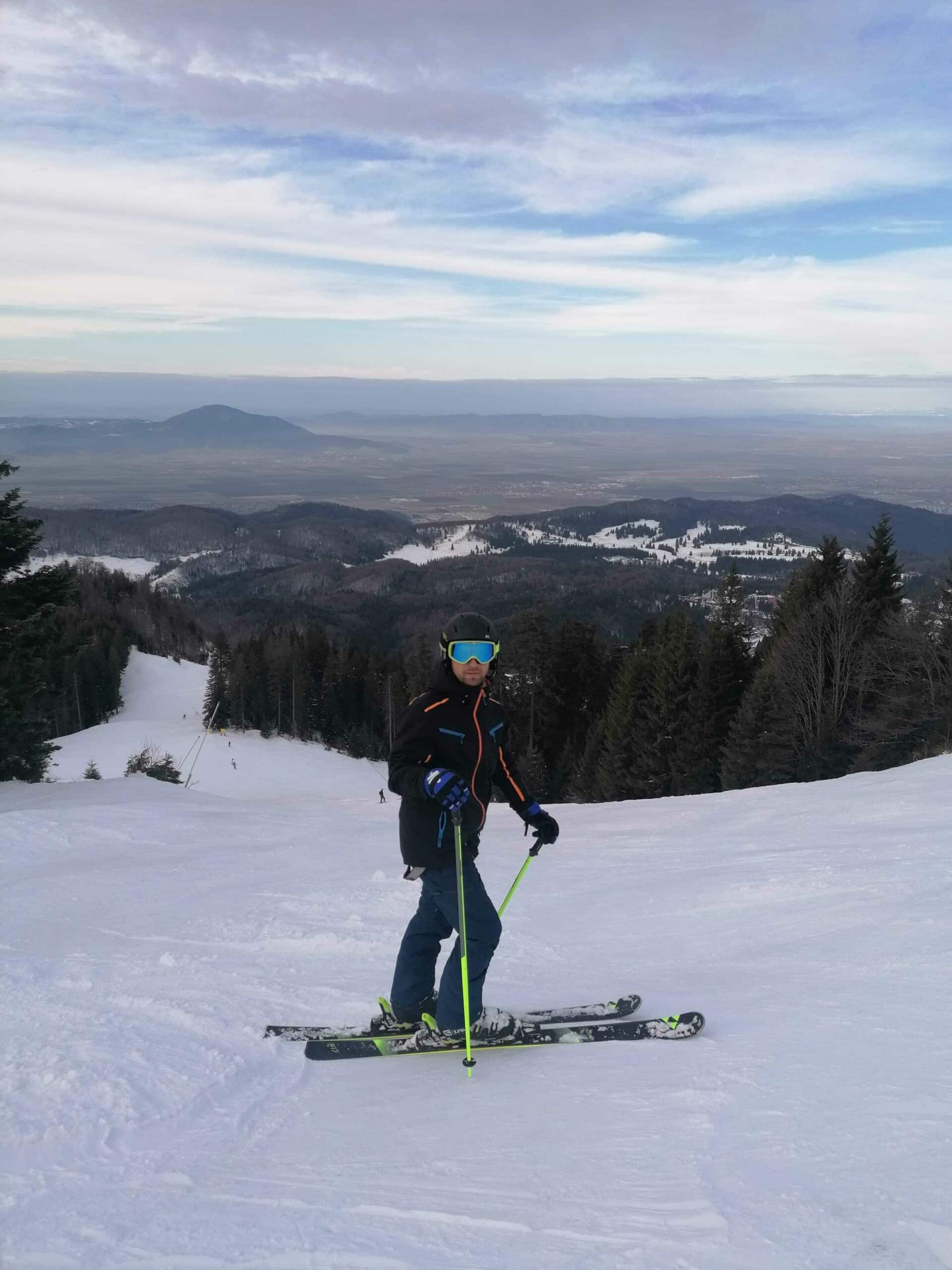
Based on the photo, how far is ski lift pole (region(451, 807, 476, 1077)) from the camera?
12.8ft

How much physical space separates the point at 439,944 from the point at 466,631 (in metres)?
1.80

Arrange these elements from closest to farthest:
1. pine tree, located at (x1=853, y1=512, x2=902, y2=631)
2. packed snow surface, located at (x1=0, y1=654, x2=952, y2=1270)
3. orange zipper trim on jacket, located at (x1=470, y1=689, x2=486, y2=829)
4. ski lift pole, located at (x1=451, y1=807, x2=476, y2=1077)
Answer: packed snow surface, located at (x1=0, y1=654, x2=952, y2=1270) < ski lift pole, located at (x1=451, y1=807, x2=476, y2=1077) < orange zipper trim on jacket, located at (x1=470, y1=689, x2=486, y2=829) < pine tree, located at (x1=853, y1=512, x2=902, y2=631)

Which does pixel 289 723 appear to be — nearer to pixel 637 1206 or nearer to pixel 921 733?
pixel 921 733

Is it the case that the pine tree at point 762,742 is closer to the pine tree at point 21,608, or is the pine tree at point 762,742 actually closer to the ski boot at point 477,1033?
the pine tree at point 21,608

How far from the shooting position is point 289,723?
61688 mm

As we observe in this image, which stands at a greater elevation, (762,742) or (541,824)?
(541,824)

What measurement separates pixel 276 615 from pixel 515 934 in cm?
12196

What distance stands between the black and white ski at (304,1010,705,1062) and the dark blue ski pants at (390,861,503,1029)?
0.17m

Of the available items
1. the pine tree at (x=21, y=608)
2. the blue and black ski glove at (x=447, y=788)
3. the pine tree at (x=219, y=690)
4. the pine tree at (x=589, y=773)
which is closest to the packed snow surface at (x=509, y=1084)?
the blue and black ski glove at (x=447, y=788)

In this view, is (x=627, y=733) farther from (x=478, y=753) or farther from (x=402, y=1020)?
(x=478, y=753)

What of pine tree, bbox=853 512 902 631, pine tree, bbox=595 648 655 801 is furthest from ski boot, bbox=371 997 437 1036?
pine tree, bbox=853 512 902 631

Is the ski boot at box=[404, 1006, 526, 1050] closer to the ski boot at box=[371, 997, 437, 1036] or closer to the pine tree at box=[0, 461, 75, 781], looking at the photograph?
the ski boot at box=[371, 997, 437, 1036]

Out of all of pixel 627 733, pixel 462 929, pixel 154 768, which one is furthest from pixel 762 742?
pixel 462 929

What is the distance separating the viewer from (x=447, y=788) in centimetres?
377
